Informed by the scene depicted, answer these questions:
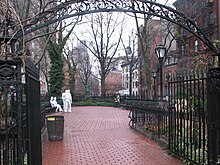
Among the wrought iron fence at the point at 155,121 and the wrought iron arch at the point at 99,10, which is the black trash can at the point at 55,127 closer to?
the wrought iron fence at the point at 155,121

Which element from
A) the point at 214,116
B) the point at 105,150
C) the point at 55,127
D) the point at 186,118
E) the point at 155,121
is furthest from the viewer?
the point at 155,121

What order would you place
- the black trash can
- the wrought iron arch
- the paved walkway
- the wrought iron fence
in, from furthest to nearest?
the black trash can < the wrought iron fence < the paved walkway < the wrought iron arch

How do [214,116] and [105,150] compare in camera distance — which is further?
[105,150]

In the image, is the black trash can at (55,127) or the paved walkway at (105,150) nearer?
the paved walkway at (105,150)

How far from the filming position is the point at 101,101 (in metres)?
40.0

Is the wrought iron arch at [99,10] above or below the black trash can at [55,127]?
above

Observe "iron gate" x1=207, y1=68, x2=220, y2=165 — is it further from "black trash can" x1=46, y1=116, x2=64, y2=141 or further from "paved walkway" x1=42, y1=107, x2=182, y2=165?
"black trash can" x1=46, y1=116, x2=64, y2=141

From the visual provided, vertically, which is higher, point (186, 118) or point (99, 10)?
point (99, 10)

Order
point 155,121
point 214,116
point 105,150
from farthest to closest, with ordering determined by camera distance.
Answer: point 155,121 < point 105,150 < point 214,116

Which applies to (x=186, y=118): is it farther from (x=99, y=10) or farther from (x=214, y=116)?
(x=99, y=10)

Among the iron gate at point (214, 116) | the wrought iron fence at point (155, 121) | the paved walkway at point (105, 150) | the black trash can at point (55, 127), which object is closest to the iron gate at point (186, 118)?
the paved walkway at point (105, 150)

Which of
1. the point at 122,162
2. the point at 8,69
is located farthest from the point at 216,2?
the point at 8,69

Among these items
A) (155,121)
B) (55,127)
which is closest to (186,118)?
(155,121)

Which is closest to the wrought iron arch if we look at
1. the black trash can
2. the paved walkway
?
the paved walkway
